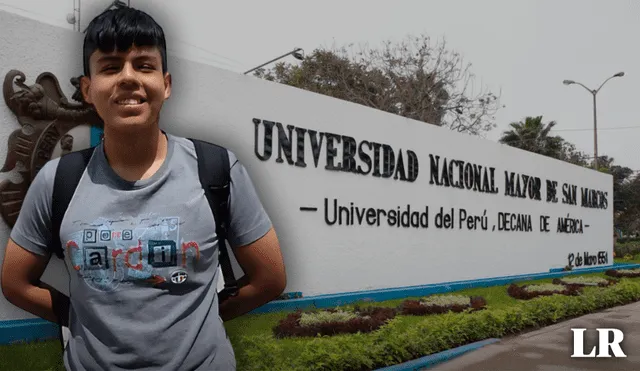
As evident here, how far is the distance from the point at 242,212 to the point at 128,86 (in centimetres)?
34

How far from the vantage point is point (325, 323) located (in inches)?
296

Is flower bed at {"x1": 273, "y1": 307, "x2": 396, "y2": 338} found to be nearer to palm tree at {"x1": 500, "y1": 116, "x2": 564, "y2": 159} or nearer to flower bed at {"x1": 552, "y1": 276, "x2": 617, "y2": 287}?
flower bed at {"x1": 552, "y1": 276, "x2": 617, "y2": 287}

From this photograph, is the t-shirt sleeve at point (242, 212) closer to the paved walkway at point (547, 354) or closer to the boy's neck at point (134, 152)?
the boy's neck at point (134, 152)

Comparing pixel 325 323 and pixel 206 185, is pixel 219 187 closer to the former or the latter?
pixel 206 185

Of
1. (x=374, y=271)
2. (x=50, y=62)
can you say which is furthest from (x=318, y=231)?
(x=50, y=62)

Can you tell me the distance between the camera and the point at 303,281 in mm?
9008

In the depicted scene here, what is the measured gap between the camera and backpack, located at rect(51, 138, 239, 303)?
1.34 meters

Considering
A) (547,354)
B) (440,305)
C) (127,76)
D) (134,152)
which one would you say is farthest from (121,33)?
(440,305)

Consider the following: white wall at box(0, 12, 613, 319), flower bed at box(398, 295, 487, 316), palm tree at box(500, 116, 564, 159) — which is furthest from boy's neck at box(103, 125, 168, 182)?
palm tree at box(500, 116, 564, 159)

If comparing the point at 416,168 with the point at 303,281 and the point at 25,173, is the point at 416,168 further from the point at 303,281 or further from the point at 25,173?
the point at 25,173

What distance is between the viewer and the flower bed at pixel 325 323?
7.19 metres

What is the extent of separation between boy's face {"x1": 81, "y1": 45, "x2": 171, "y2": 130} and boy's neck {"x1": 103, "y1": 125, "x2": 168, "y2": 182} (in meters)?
0.04

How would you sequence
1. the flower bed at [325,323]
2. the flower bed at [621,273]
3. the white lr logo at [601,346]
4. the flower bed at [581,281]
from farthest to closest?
the flower bed at [621,273] < the flower bed at [581,281] < the white lr logo at [601,346] < the flower bed at [325,323]

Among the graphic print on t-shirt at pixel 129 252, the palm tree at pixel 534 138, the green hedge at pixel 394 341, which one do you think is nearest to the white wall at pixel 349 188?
the green hedge at pixel 394 341
